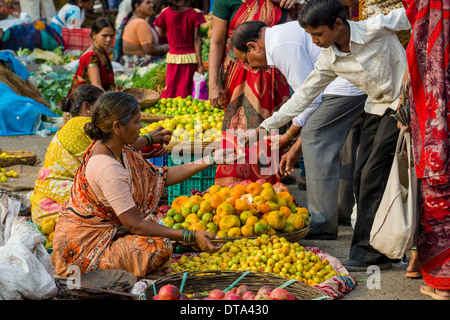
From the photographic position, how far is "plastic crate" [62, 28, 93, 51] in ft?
39.6

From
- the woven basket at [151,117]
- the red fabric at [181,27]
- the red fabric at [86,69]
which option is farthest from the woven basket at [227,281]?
the red fabric at [181,27]

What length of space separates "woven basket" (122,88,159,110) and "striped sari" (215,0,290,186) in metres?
1.55

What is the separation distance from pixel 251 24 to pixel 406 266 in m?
1.97

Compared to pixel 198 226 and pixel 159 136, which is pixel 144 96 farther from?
pixel 198 226

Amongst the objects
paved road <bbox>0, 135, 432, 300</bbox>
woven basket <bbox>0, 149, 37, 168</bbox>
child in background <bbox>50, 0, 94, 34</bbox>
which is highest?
child in background <bbox>50, 0, 94, 34</bbox>

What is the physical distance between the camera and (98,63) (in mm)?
6590

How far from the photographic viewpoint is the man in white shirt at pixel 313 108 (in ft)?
13.8

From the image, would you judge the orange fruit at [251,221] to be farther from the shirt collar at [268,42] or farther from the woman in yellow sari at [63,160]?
the shirt collar at [268,42]

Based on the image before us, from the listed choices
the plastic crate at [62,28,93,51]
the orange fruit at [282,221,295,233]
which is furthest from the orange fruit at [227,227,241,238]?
the plastic crate at [62,28,93,51]

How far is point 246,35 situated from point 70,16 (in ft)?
27.9

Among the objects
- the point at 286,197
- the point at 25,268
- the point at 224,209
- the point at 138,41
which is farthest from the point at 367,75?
the point at 138,41

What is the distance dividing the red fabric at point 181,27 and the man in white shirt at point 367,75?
4.36m

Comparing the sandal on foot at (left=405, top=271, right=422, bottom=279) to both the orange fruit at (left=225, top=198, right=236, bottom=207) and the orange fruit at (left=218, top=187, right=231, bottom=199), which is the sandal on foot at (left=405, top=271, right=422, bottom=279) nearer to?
the orange fruit at (left=225, top=198, right=236, bottom=207)
